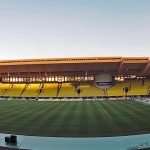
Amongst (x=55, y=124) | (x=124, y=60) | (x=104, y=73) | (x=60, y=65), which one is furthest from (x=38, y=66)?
(x=55, y=124)

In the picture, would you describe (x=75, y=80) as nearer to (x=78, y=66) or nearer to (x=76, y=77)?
(x=76, y=77)

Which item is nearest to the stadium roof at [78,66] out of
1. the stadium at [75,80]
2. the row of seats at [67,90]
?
the stadium at [75,80]

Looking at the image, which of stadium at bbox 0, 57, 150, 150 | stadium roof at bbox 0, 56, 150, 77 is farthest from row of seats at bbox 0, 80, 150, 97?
stadium roof at bbox 0, 56, 150, 77

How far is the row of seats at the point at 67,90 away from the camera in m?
64.1

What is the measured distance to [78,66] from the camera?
2601 inches

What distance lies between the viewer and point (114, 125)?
22422mm

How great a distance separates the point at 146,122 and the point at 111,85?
1860 inches

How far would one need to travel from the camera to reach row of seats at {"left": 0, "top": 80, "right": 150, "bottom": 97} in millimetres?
64125

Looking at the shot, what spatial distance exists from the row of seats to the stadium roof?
11.1 feet

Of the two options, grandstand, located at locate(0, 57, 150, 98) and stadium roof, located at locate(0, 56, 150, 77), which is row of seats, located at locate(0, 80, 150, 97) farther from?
stadium roof, located at locate(0, 56, 150, 77)

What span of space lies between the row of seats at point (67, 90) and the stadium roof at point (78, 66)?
3384 mm

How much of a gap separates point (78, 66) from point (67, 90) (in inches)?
293

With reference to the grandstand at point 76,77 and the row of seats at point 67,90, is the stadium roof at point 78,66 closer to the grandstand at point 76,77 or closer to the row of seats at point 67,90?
the grandstand at point 76,77

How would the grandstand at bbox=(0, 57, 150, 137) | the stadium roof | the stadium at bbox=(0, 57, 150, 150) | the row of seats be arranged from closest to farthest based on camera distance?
the stadium at bbox=(0, 57, 150, 150) < the grandstand at bbox=(0, 57, 150, 137) < the stadium roof < the row of seats
